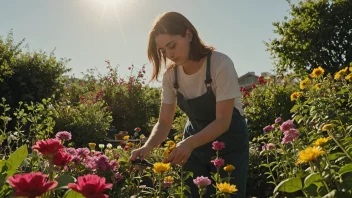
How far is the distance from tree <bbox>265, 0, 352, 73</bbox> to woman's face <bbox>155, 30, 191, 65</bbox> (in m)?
8.10

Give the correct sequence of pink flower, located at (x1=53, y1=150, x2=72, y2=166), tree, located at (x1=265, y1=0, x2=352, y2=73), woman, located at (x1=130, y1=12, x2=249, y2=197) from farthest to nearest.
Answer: tree, located at (x1=265, y1=0, x2=352, y2=73) → woman, located at (x1=130, y1=12, x2=249, y2=197) → pink flower, located at (x1=53, y1=150, x2=72, y2=166)

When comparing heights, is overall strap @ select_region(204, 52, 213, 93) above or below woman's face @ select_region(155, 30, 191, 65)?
below

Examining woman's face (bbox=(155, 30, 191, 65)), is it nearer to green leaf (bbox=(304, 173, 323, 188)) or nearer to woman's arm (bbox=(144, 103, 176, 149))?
woman's arm (bbox=(144, 103, 176, 149))

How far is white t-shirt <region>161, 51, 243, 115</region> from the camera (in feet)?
7.22

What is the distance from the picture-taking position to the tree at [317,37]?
9.84 meters

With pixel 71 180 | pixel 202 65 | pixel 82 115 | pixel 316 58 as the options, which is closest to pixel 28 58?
pixel 82 115

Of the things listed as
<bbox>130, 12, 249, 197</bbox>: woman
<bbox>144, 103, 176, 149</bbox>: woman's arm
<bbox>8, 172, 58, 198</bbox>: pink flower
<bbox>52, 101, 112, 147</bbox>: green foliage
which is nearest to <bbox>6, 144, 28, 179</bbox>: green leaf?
<bbox>130, 12, 249, 197</bbox>: woman

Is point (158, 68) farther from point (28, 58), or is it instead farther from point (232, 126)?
point (28, 58)

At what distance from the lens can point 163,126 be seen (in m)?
2.48

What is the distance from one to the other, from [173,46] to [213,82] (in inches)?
12.5

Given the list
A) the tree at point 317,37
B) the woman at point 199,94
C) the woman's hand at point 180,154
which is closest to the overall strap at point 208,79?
the woman at point 199,94

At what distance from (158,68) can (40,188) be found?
180 cm

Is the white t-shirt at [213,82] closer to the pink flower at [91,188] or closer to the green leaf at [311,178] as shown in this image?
the green leaf at [311,178]

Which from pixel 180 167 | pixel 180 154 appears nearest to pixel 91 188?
pixel 180 154
